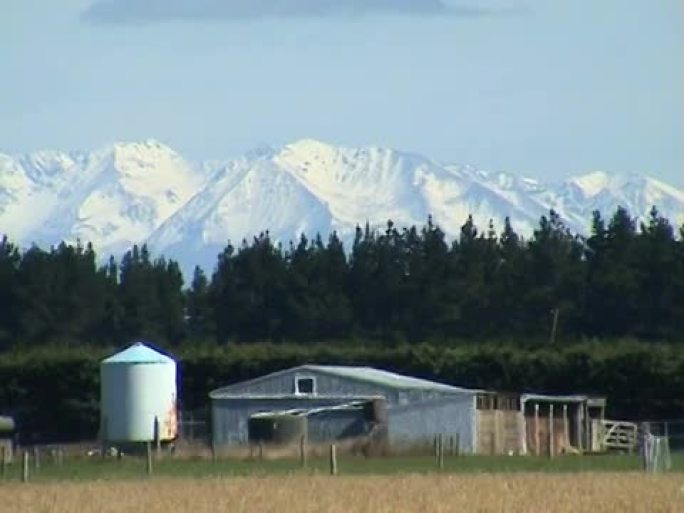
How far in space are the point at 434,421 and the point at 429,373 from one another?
1279 cm

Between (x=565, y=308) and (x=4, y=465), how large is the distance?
7971 centimetres

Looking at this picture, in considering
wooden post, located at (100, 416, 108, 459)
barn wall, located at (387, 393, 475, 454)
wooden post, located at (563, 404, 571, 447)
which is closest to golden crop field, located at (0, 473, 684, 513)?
wooden post, located at (100, 416, 108, 459)

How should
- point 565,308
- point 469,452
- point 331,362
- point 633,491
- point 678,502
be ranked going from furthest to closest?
point 565,308 → point 331,362 → point 469,452 → point 633,491 → point 678,502

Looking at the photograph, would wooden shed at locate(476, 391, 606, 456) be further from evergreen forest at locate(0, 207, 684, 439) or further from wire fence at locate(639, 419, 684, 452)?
evergreen forest at locate(0, 207, 684, 439)

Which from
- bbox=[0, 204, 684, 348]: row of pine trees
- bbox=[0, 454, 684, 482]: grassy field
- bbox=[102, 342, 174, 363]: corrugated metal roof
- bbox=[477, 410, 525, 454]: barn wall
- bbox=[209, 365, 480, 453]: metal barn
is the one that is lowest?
bbox=[0, 454, 684, 482]: grassy field

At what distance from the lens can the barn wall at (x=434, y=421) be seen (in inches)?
3155

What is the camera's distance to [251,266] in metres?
148

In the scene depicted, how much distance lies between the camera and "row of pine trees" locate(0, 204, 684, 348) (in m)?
138

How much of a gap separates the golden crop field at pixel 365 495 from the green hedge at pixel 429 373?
39.0m

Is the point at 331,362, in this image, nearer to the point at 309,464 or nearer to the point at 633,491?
the point at 309,464

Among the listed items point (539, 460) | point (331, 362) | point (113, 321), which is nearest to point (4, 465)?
point (539, 460)

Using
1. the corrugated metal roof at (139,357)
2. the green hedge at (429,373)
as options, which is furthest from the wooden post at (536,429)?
the corrugated metal roof at (139,357)

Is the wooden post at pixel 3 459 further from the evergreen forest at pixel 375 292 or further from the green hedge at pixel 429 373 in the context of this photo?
the evergreen forest at pixel 375 292

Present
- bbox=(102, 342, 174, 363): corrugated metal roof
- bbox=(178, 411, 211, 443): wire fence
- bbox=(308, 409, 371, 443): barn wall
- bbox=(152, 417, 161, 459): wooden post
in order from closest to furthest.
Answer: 1. bbox=(152, 417, 161, 459): wooden post
2. bbox=(308, 409, 371, 443): barn wall
3. bbox=(178, 411, 211, 443): wire fence
4. bbox=(102, 342, 174, 363): corrugated metal roof
